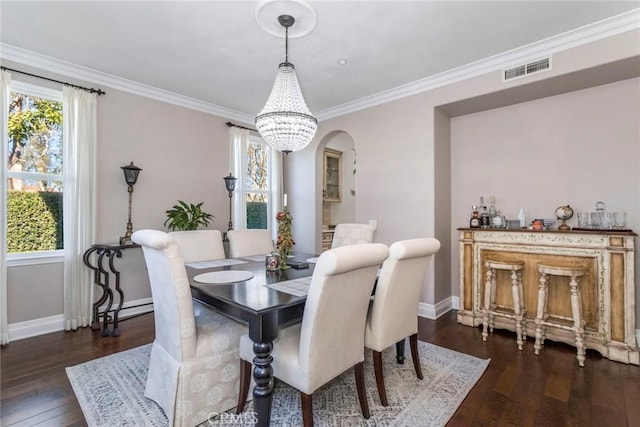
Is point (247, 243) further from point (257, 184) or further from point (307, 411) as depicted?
point (307, 411)

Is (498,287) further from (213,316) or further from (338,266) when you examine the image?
(213,316)

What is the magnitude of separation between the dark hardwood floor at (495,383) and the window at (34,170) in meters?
0.99

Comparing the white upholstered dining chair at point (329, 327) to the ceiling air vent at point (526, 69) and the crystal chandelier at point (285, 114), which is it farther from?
the ceiling air vent at point (526, 69)

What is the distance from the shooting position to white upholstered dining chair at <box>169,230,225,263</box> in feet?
9.07

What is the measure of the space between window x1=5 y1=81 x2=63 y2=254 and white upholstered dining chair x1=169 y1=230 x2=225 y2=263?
137cm

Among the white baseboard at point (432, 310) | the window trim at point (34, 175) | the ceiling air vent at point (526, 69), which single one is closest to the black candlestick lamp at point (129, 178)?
the window trim at point (34, 175)

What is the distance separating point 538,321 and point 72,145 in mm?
4684

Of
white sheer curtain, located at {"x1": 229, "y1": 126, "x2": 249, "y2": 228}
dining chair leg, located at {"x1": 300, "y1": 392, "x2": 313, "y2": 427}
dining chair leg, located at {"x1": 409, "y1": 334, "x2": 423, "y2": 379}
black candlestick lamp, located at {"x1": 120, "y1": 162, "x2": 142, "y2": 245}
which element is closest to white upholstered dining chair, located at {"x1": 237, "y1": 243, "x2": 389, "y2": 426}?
dining chair leg, located at {"x1": 300, "y1": 392, "x2": 313, "y2": 427}

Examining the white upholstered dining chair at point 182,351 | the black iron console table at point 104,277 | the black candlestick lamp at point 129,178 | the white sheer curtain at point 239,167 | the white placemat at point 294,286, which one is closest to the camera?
the white upholstered dining chair at point 182,351

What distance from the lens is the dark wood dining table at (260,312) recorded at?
147 cm

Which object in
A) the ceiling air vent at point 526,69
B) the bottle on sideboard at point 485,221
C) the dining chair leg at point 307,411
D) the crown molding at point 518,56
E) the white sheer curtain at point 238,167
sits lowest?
the dining chair leg at point 307,411

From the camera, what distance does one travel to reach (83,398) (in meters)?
1.93

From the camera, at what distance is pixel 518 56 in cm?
285

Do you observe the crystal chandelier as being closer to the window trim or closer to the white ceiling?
the white ceiling
